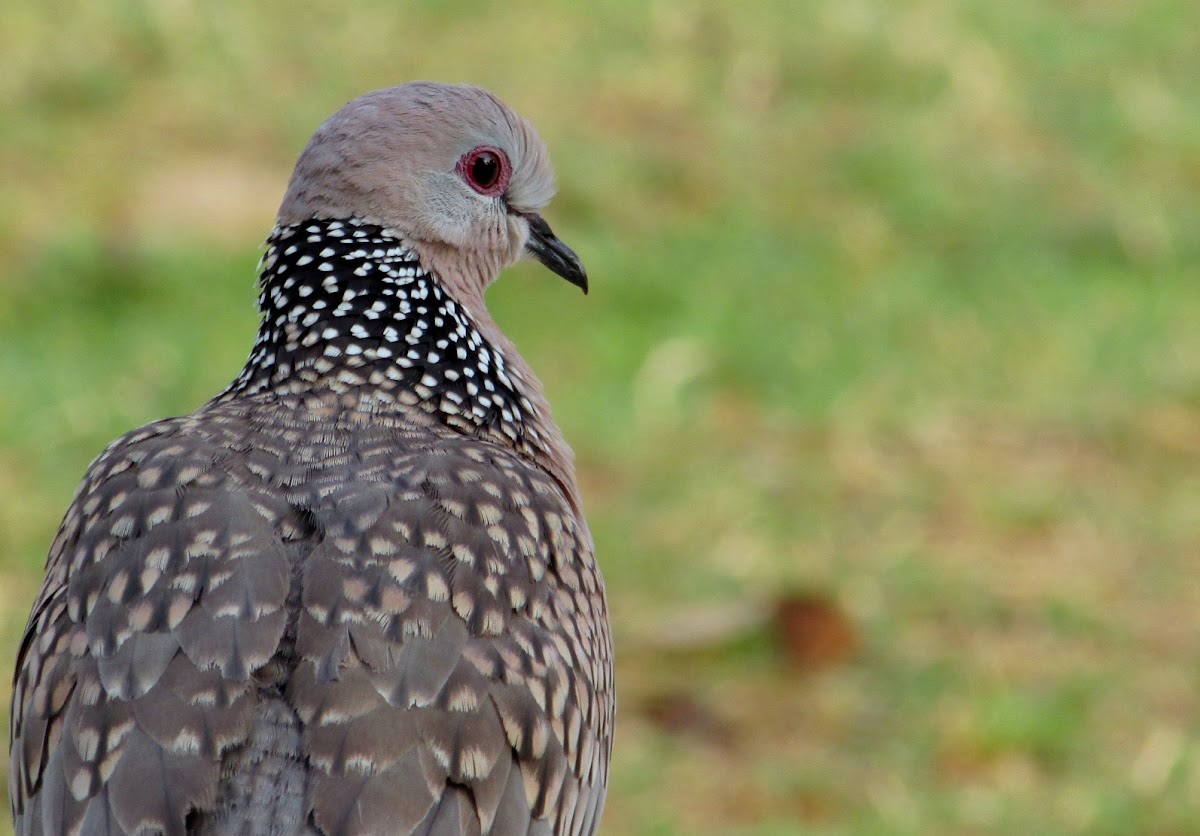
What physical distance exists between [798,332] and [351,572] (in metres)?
4.84

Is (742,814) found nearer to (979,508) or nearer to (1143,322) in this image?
(979,508)

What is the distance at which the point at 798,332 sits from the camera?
7539 mm

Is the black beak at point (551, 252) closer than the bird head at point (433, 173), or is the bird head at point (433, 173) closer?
the bird head at point (433, 173)

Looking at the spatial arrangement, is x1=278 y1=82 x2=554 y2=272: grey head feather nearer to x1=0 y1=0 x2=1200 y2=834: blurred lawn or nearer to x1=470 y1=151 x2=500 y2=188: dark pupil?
x1=470 y1=151 x2=500 y2=188: dark pupil

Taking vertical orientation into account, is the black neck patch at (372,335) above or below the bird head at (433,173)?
below

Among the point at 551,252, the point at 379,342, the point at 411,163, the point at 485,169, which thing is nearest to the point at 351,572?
the point at 379,342

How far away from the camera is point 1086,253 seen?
839cm

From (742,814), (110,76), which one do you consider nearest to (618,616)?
(742,814)

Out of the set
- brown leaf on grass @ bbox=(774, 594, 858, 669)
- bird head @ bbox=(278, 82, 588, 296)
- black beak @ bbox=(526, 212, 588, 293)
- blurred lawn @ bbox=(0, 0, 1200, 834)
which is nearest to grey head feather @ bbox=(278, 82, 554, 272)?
bird head @ bbox=(278, 82, 588, 296)

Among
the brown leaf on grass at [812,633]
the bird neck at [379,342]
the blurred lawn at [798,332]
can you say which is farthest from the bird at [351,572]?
the brown leaf on grass at [812,633]

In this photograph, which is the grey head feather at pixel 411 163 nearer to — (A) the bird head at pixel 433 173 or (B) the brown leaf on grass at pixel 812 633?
(A) the bird head at pixel 433 173

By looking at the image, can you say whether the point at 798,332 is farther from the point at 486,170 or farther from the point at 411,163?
the point at 411,163

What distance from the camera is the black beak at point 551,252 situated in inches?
156

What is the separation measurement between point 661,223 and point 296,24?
6.73 feet
